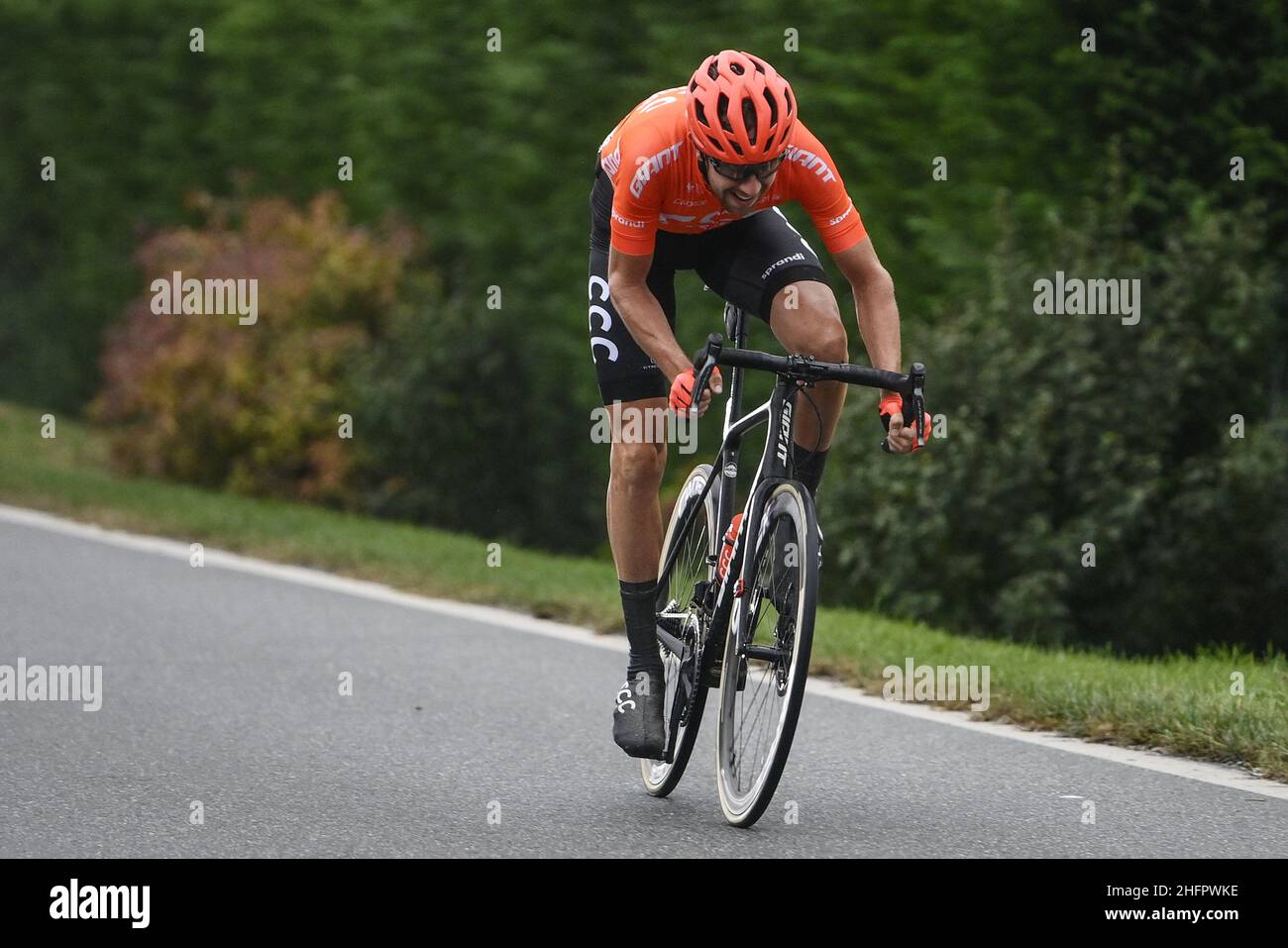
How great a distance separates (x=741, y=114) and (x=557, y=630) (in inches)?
173

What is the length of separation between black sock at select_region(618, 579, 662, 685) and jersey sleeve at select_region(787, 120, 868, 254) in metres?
1.22

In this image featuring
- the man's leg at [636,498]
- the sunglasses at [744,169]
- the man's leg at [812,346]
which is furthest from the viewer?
the man's leg at [636,498]

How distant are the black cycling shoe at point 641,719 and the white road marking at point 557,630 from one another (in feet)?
4.97

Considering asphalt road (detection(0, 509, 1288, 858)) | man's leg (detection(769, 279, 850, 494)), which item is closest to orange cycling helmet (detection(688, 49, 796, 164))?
man's leg (detection(769, 279, 850, 494))

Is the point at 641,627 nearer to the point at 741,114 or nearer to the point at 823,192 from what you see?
the point at 823,192

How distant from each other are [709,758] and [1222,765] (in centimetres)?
166

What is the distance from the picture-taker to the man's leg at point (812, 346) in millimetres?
5387

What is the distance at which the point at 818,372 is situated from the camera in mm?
5008

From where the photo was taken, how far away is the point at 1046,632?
10.0m

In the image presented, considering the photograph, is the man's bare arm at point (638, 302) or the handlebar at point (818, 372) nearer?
the handlebar at point (818, 372)
